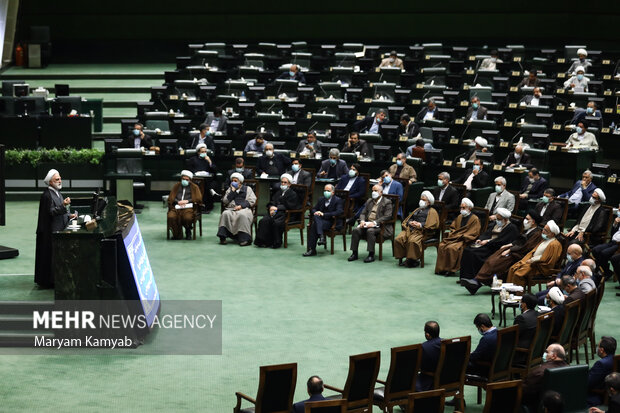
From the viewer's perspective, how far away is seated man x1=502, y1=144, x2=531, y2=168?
57.0 feet

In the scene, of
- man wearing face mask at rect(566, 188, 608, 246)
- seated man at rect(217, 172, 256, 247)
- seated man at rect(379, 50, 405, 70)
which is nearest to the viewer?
man wearing face mask at rect(566, 188, 608, 246)

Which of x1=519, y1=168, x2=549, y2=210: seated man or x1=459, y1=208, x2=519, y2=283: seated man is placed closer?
x1=459, y1=208, x2=519, y2=283: seated man

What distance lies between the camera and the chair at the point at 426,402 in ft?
25.7

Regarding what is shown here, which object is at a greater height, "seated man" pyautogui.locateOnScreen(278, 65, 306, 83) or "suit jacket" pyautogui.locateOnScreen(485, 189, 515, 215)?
"seated man" pyautogui.locateOnScreen(278, 65, 306, 83)

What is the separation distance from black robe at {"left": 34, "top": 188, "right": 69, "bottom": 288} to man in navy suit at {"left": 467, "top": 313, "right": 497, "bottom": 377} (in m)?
5.38

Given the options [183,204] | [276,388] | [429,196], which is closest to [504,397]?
[276,388]

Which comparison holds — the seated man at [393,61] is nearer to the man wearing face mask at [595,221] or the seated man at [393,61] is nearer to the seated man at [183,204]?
the seated man at [183,204]

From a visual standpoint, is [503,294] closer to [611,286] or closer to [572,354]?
[572,354]

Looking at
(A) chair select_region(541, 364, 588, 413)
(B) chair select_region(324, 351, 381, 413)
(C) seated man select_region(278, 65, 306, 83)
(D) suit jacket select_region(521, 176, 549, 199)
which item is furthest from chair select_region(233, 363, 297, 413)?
(C) seated man select_region(278, 65, 306, 83)

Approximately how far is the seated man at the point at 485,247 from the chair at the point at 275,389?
5.64 meters

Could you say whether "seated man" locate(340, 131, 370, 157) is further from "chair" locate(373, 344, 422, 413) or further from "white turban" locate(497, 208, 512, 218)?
"chair" locate(373, 344, 422, 413)

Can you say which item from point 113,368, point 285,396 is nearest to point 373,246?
point 113,368

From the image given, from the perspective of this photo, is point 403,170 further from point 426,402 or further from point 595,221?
point 426,402

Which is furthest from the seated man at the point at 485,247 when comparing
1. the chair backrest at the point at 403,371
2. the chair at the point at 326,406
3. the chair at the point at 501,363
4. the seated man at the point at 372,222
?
the chair at the point at 326,406
